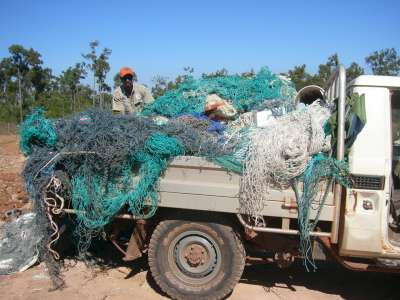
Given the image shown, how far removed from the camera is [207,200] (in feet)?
12.6

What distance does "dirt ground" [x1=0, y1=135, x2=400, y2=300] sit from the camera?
4238 mm

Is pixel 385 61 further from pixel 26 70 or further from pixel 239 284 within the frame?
pixel 26 70

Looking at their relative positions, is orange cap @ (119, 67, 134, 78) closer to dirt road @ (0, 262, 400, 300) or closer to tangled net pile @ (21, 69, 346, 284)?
tangled net pile @ (21, 69, 346, 284)

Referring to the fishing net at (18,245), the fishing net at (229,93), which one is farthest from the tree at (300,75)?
the fishing net at (18,245)

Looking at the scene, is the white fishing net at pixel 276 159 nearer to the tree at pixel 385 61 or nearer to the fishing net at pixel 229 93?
the fishing net at pixel 229 93

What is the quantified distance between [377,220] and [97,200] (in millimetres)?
2650

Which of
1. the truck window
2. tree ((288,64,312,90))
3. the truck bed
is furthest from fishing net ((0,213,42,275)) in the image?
tree ((288,64,312,90))

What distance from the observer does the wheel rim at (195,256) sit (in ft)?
13.4

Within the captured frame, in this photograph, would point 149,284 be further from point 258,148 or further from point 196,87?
point 196,87

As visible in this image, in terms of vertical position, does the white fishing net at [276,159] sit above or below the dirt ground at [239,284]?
above

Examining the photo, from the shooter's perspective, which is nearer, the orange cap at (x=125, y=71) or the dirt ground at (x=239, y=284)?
the dirt ground at (x=239, y=284)

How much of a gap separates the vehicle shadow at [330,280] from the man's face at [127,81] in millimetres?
3184

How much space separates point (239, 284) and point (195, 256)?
2.57ft

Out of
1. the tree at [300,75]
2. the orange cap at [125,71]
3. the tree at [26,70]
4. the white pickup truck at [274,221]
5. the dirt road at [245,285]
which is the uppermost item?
the tree at [26,70]
